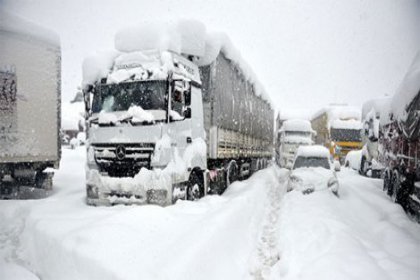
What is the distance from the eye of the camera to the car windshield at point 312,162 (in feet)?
36.3

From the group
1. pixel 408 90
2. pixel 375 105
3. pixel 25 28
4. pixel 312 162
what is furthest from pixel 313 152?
pixel 25 28

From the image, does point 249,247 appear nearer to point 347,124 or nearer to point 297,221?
point 297,221

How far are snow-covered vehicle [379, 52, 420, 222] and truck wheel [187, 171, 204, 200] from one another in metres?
4.80

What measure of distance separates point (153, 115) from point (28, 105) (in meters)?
4.37

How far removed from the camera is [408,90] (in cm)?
775

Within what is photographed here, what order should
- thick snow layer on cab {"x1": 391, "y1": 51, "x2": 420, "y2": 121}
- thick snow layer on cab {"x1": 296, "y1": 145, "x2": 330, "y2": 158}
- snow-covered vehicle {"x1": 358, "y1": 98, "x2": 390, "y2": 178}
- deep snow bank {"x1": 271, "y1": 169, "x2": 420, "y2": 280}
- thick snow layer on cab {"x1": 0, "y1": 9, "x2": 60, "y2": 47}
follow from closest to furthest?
1. deep snow bank {"x1": 271, "y1": 169, "x2": 420, "y2": 280}
2. thick snow layer on cab {"x1": 391, "y1": 51, "x2": 420, "y2": 121}
3. thick snow layer on cab {"x1": 0, "y1": 9, "x2": 60, "y2": 47}
4. thick snow layer on cab {"x1": 296, "y1": 145, "x2": 330, "y2": 158}
5. snow-covered vehicle {"x1": 358, "y1": 98, "x2": 390, "y2": 178}

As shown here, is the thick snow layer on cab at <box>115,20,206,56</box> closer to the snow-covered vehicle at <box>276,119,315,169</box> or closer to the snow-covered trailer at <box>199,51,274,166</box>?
the snow-covered trailer at <box>199,51,274,166</box>

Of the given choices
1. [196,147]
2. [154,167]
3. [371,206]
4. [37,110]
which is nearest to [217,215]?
[154,167]

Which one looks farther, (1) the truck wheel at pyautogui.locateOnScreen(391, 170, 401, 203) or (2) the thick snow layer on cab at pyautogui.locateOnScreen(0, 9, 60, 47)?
(1) the truck wheel at pyautogui.locateOnScreen(391, 170, 401, 203)

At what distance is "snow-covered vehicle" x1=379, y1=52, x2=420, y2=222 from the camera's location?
7.00 metres

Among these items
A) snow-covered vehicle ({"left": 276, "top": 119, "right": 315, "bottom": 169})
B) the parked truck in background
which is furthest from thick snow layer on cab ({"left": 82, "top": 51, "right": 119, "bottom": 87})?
the parked truck in background

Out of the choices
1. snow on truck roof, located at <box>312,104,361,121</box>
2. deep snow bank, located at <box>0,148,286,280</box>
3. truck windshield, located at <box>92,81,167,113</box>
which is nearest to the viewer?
deep snow bank, located at <box>0,148,286,280</box>

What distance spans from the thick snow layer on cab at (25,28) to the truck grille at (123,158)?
4425 mm

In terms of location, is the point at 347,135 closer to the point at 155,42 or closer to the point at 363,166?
the point at 363,166
